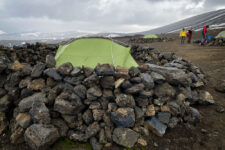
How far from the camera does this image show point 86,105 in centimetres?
394

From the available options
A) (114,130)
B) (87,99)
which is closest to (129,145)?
(114,130)

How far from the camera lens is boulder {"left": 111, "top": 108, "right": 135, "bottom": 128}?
357cm

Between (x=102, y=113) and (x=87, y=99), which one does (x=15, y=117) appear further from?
(x=102, y=113)

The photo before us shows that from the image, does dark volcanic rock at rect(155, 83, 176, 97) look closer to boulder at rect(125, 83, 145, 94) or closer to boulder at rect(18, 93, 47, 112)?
boulder at rect(125, 83, 145, 94)

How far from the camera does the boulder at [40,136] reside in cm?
311

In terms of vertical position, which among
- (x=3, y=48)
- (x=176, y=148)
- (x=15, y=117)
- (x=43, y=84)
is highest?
(x=3, y=48)

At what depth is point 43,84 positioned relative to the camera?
4.13m

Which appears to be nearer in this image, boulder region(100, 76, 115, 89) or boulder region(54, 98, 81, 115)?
boulder region(54, 98, 81, 115)

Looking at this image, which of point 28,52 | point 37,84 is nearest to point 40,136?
point 37,84

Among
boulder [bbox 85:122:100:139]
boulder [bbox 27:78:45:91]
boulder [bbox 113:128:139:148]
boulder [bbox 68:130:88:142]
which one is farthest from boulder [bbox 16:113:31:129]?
boulder [bbox 113:128:139:148]

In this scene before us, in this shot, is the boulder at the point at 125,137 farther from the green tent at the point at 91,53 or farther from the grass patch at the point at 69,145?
the green tent at the point at 91,53

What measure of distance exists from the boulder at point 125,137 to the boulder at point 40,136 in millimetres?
1590

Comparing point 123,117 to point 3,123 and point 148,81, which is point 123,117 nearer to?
point 148,81

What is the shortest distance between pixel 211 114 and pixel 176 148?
7.35ft
